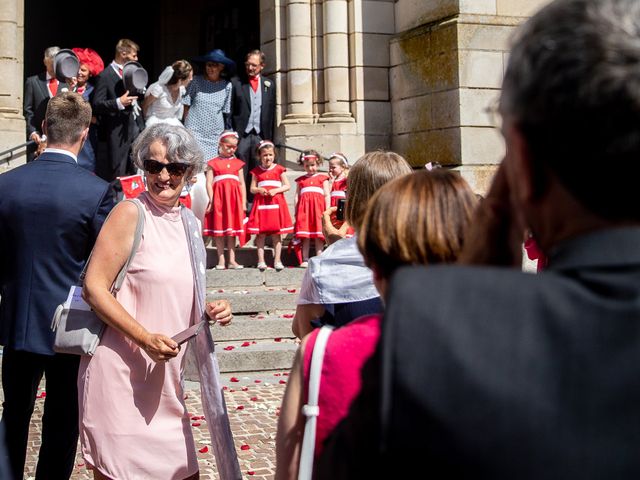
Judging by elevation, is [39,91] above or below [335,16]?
below

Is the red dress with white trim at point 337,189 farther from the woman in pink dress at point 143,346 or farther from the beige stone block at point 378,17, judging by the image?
the woman in pink dress at point 143,346

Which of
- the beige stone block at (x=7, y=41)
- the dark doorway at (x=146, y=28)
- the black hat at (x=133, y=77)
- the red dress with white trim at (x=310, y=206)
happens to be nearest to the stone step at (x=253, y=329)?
the red dress with white trim at (x=310, y=206)

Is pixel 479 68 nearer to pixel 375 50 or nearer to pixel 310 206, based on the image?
pixel 375 50

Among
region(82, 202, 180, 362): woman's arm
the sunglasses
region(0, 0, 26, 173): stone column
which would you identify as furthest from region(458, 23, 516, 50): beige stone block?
region(82, 202, 180, 362): woman's arm

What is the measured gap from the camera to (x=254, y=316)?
8492mm

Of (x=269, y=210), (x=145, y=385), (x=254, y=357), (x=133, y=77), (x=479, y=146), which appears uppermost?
(x=133, y=77)

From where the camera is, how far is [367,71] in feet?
37.9

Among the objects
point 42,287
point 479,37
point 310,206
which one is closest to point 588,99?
point 42,287

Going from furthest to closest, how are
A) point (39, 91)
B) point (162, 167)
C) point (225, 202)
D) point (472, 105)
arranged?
point (472, 105)
point (225, 202)
point (39, 91)
point (162, 167)

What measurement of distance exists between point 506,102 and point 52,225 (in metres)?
3.01

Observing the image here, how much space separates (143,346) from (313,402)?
144cm

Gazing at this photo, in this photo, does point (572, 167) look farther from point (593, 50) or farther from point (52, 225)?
point (52, 225)

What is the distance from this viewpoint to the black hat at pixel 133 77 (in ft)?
30.5

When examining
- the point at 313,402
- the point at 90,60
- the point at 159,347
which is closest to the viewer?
the point at 313,402
